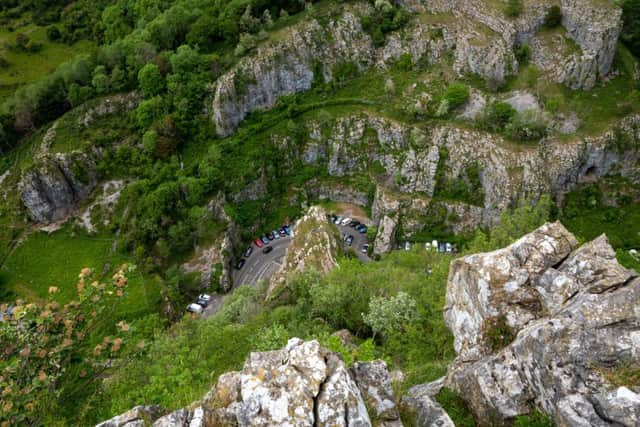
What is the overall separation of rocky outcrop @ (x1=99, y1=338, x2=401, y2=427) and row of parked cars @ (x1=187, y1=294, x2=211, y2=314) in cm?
4603

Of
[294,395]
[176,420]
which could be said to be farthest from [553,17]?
[176,420]

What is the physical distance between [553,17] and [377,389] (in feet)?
265

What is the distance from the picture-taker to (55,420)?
2272 cm

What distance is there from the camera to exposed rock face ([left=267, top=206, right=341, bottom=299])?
178 feet

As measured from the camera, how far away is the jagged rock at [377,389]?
56.4 feet

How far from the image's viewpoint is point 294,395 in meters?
16.1

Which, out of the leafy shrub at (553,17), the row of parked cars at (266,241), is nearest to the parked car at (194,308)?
the row of parked cars at (266,241)

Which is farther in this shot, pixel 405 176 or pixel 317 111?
pixel 317 111

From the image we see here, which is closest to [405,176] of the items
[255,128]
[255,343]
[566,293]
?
[255,128]

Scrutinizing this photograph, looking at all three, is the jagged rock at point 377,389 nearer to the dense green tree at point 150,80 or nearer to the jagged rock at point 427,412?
the jagged rock at point 427,412

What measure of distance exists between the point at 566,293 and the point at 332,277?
27.9 meters

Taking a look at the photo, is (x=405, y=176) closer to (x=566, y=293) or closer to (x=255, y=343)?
(x=255, y=343)

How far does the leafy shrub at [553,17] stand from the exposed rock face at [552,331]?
66.5 meters

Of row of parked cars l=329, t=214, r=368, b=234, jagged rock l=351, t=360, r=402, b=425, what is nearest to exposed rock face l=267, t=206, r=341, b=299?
row of parked cars l=329, t=214, r=368, b=234
